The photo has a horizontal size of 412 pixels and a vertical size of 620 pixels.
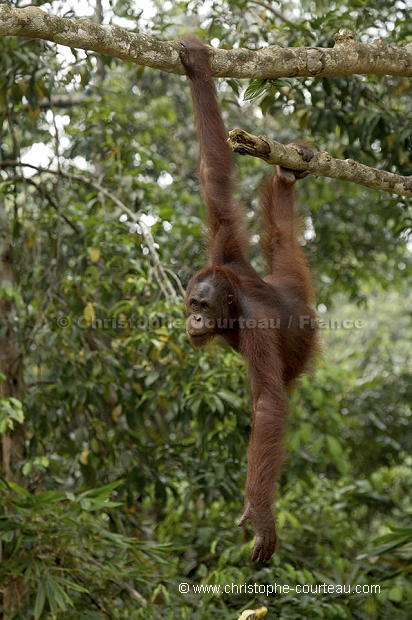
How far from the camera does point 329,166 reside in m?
3.49

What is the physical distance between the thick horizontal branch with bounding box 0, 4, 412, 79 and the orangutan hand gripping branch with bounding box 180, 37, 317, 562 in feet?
0.61

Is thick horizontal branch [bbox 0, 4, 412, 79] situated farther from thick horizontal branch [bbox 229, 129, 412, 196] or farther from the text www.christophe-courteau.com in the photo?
the text www.christophe-courteau.com

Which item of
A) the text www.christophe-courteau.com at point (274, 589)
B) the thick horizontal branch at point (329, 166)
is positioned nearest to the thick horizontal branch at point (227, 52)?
the thick horizontal branch at point (329, 166)

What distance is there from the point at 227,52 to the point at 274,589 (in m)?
3.07

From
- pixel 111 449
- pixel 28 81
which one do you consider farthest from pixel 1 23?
pixel 111 449

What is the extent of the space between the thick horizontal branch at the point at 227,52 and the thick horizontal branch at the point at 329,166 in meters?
0.39

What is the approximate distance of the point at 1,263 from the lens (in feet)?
16.7

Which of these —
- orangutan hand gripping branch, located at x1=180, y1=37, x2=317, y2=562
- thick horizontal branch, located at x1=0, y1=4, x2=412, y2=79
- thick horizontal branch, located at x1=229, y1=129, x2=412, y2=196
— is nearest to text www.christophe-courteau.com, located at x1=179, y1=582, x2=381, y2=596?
orangutan hand gripping branch, located at x1=180, y1=37, x2=317, y2=562

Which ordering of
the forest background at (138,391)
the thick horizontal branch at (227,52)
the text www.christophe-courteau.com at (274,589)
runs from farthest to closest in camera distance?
1. the text www.christophe-courteau.com at (274,589)
2. the forest background at (138,391)
3. the thick horizontal branch at (227,52)

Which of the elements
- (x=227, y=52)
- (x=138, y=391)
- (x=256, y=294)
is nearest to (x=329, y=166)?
(x=227, y=52)

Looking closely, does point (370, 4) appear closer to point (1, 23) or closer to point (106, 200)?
point (106, 200)

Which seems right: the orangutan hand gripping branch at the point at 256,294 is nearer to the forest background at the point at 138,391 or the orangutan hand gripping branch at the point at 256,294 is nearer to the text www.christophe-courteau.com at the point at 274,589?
the forest background at the point at 138,391

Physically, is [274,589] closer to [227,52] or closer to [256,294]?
[256,294]

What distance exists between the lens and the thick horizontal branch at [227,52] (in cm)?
302
